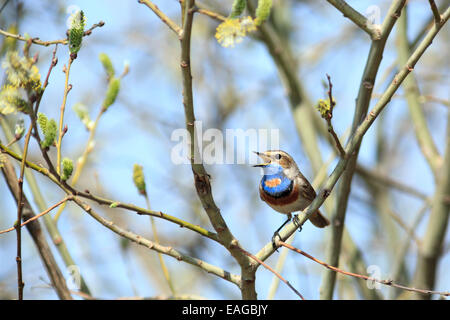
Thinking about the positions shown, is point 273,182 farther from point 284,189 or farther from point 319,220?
point 319,220

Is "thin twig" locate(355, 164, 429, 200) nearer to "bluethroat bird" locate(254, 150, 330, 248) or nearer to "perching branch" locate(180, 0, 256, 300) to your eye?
"bluethroat bird" locate(254, 150, 330, 248)

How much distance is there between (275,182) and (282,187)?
0.29 feet

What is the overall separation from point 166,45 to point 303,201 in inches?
171

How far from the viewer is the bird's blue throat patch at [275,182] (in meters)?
4.39

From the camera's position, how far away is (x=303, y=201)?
175 inches

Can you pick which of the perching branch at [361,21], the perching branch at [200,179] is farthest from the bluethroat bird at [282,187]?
the perching branch at [361,21]


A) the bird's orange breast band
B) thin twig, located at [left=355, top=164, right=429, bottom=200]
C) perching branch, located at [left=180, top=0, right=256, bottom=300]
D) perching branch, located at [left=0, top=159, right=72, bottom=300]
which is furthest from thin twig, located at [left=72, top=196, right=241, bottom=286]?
thin twig, located at [left=355, top=164, right=429, bottom=200]

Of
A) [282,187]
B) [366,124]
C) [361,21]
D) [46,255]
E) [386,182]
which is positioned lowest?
[46,255]

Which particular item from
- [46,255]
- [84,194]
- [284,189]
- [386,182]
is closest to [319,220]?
[284,189]

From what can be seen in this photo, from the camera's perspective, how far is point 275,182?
14.7 ft

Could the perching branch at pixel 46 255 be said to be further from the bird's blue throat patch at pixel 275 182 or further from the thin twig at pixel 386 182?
the thin twig at pixel 386 182

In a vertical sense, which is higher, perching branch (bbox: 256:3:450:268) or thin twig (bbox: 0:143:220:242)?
perching branch (bbox: 256:3:450:268)

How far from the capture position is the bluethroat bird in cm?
438
